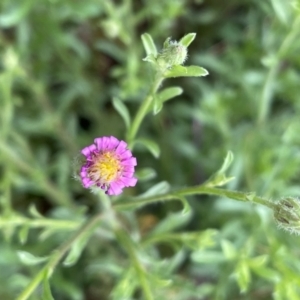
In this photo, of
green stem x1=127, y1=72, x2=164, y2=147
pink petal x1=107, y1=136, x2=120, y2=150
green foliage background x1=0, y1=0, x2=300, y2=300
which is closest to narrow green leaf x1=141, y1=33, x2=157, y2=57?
green stem x1=127, y1=72, x2=164, y2=147

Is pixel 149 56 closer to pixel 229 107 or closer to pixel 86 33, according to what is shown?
pixel 229 107

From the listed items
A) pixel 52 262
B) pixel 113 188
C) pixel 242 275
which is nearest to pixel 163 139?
pixel 242 275

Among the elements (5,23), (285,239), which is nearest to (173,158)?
(285,239)

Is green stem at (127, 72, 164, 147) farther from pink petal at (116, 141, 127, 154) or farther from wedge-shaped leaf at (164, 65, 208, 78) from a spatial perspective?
pink petal at (116, 141, 127, 154)

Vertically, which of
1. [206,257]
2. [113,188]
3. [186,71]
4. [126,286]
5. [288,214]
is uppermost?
[186,71]

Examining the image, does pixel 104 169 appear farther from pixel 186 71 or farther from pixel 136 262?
pixel 136 262

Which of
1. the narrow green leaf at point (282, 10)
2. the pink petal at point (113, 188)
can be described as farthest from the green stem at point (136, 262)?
the narrow green leaf at point (282, 10)

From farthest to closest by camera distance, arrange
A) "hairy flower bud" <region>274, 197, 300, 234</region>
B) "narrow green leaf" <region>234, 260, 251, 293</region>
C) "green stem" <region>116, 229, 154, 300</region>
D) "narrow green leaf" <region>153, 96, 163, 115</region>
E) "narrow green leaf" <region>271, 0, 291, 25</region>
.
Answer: "narrow green leaf" <region>271, 0, 291, 25</region> < "narrow green leaf" <region>234, 260, 251, 293</region> < "green stem" <region>116, 229, 154, 300</region> < "narrow green leaf" <region>153, 96, 163, 115</region> < "hairy flower bud" <region>274, 197, 300, 234</region>
